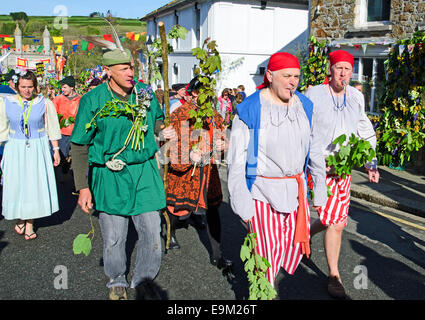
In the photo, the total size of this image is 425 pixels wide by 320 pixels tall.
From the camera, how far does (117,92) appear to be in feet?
11.7

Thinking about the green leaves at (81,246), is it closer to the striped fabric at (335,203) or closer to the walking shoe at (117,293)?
the walking shoe at (117,293)

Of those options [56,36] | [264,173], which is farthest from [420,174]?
[56,36]

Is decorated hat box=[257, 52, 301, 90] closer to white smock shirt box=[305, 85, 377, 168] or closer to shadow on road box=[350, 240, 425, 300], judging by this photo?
white smock shirt box=[305, 85, 377, 168]

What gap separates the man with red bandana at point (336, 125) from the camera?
3.78 metres

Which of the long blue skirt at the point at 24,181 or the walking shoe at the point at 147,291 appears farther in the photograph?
the long blue skirt at the point at 24,181

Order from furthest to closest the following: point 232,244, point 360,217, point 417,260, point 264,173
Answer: point 360,217
point 232,244
point 417,260
point 264,173

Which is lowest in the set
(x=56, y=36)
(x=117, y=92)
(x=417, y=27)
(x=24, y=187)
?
(x=24, y=187)

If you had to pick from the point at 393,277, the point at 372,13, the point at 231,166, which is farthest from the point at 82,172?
the point at 372,13

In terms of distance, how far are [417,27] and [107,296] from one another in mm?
9229

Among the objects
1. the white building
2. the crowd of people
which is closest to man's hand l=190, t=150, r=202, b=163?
the crowd of people

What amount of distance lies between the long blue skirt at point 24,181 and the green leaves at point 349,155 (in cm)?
370

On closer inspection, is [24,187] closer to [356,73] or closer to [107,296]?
[107,296]

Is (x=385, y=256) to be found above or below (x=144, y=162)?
below

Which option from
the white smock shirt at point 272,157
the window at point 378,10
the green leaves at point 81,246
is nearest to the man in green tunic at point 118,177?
the green leaves at point 81,246
